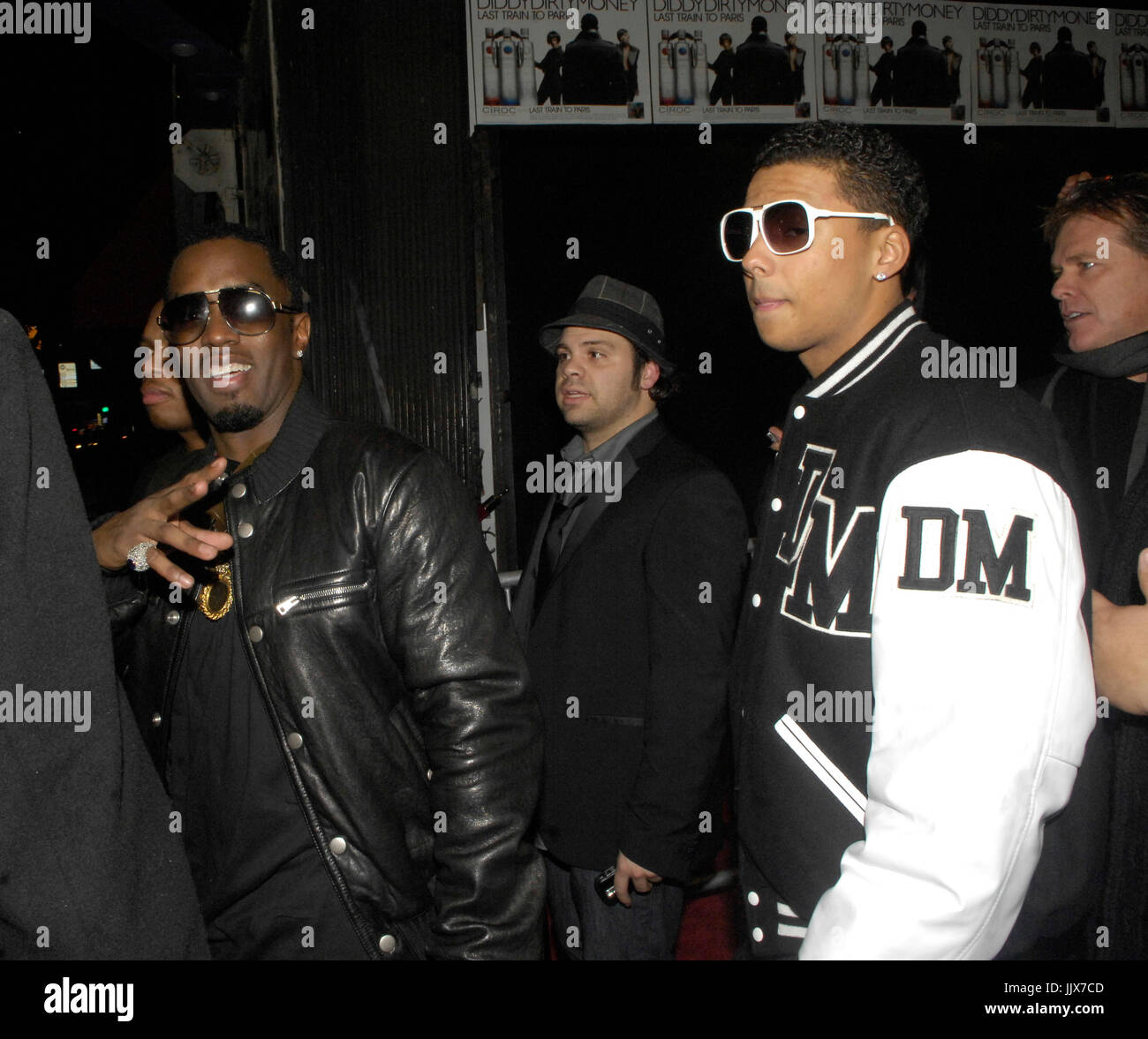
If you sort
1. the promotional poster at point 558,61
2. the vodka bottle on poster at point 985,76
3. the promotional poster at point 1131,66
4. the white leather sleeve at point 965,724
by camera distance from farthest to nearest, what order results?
the promotional poster at point 1131,66, the vodka bottle on poster at point 985,76, the promotional poster at point 558,61, the white leather sleeve at point 965,724

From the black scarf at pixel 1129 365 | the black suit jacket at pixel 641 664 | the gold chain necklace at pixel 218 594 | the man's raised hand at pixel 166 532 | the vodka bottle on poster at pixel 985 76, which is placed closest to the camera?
the man's raised hand at pixel 166 532

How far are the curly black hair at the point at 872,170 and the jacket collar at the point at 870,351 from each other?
14 centimetres

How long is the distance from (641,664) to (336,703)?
105 cm

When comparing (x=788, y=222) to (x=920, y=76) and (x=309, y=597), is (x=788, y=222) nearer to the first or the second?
(x=309, y=597)

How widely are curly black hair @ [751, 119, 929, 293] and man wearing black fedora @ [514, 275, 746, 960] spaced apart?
997 mm

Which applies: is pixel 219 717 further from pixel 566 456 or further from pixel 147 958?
pixel 566 456

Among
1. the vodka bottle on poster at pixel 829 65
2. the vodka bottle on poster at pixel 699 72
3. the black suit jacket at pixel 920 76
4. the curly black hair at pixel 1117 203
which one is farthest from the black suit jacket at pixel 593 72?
the curly black hair at pixel 1117 203

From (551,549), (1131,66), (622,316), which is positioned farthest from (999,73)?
(551,549)

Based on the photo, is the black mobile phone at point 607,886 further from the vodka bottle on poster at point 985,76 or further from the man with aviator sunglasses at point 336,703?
the vodka bottle on poster at point 985,76

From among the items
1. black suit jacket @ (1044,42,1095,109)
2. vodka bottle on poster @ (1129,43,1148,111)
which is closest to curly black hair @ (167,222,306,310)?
black suit jacket @ (1044,42,1095,109)

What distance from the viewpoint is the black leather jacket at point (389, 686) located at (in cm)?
162

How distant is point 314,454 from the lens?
1.86 meters

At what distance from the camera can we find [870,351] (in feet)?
5.02
